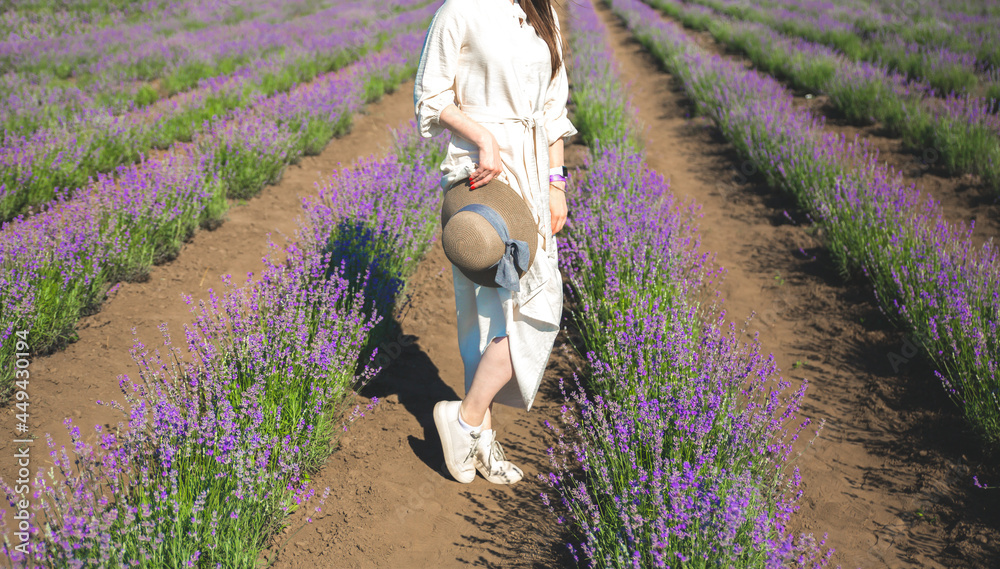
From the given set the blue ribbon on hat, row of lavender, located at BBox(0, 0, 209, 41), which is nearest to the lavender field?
the blue ribbon on hat

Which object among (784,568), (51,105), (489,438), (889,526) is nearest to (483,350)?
(489,438)

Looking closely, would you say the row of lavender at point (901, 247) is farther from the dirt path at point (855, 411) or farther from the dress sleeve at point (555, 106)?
the dress sleeve at point (555, 106)

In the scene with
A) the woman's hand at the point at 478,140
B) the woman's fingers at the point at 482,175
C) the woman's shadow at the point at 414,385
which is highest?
the woman's hand at the point at 478,140

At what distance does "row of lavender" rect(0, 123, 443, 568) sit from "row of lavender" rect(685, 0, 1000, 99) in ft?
24.6

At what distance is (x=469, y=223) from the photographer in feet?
5.78

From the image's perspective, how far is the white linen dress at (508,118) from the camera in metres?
1.85

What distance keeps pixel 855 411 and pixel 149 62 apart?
10.5 metres

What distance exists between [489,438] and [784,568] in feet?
3.58

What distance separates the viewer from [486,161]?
183cm

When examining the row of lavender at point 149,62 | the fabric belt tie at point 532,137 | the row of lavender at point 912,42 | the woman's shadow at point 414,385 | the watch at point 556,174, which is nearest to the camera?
the fabric belt tie at point 532,137

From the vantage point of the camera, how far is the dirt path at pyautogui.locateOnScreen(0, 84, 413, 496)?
2.46m

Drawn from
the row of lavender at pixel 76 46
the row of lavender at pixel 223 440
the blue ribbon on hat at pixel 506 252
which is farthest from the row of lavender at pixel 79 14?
the blue ribbon on hat at pixel 506 252

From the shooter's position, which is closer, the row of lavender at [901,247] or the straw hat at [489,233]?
the straw hat at [489,233]

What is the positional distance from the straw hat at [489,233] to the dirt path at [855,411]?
1541 mm
